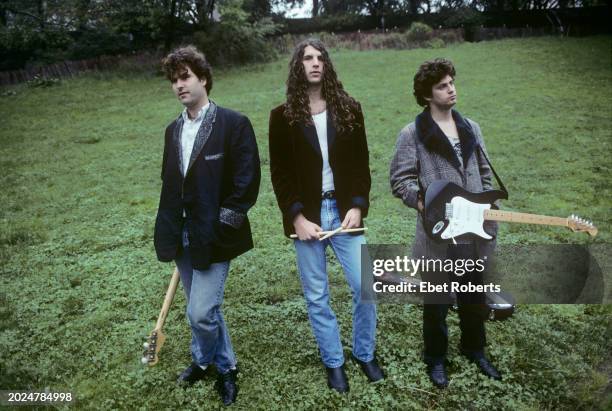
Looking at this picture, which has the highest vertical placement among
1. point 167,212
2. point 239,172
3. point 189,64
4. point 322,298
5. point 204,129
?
point 189,64

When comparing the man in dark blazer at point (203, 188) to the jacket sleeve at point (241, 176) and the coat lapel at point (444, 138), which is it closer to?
the jacket sleeve at point (241, 176)

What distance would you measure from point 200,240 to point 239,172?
0.54 metres

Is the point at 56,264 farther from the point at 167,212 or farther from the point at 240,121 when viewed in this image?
the point at 240,121

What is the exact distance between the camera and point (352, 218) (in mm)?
3275

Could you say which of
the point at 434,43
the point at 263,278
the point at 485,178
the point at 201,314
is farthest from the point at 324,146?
the point at 434,43

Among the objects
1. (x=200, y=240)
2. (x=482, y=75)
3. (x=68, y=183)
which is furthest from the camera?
(x=482, y=75)

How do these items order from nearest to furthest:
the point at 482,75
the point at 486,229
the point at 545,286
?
1. the point at 486,229
2. the point at 545,286
3. the point at 482,75

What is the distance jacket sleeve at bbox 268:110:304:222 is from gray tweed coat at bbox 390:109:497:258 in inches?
31.5

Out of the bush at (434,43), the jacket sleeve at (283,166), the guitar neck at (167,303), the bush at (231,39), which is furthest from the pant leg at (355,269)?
the bush at (434,43)

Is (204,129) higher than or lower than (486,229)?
higher

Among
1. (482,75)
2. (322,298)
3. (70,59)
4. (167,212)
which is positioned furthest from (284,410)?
(70,59)

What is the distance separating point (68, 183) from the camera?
9656 mm
